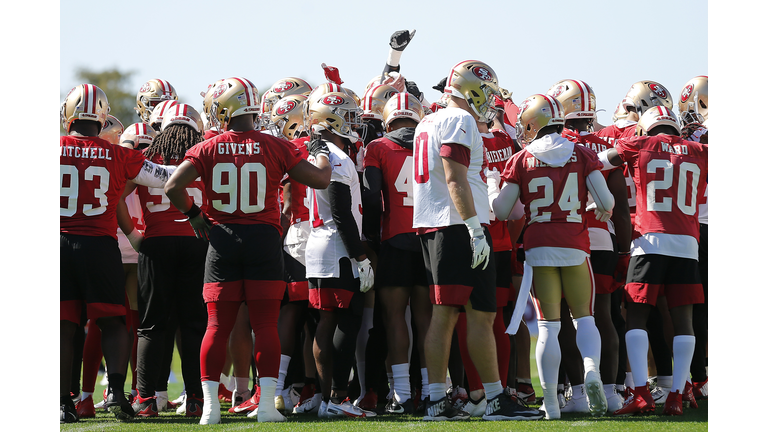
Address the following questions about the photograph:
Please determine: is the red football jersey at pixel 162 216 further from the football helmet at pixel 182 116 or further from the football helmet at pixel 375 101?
the football helmet at pixel 375 101

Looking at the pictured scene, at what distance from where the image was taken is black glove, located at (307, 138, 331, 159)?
5883 mm

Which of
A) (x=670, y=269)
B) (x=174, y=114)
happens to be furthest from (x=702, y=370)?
(x=174, y=114)

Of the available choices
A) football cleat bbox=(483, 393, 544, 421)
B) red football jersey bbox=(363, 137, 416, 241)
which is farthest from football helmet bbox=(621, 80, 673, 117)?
football cleat bbox=(483, 393, 544, 421)

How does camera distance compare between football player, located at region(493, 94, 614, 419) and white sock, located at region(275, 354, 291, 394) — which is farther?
white sock, located at region(275, 354, 291, 394)

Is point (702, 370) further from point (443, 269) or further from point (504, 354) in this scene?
point (443, 269)

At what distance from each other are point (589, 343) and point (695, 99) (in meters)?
3.48

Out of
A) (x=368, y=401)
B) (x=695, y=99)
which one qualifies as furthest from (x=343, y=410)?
(x=695, y=99)

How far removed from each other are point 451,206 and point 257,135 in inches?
59.2

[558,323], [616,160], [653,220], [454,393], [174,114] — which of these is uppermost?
[174,114]

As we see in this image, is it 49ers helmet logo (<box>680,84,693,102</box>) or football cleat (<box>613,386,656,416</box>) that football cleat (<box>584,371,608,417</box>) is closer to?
football cleat (<box>613,386,656,416</box>)

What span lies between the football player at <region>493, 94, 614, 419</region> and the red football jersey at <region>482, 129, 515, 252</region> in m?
0.47

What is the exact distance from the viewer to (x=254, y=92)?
599 cm

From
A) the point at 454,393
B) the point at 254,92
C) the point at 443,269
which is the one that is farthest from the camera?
the point at 454,393

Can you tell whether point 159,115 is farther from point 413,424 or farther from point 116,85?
point 116,85
